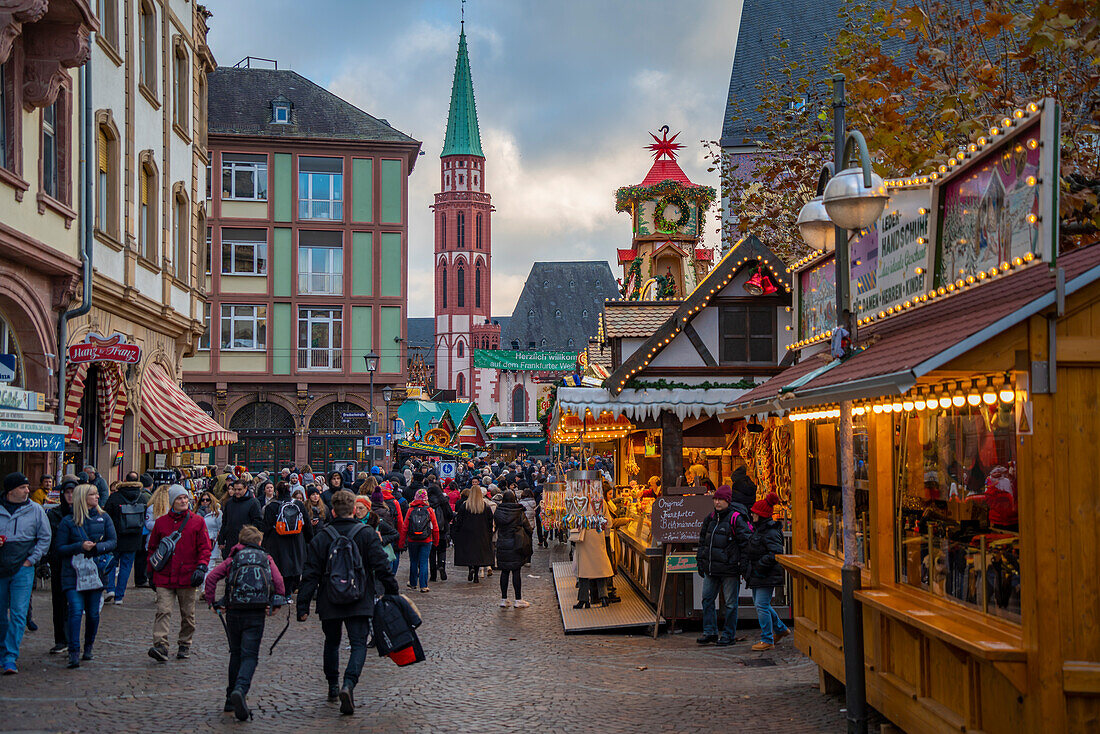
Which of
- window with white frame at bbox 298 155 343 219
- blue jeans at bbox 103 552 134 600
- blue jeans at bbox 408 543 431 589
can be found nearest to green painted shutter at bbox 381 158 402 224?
window with white frame at bbox 298 155 343 219

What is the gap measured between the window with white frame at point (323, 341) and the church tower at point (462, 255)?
210ft

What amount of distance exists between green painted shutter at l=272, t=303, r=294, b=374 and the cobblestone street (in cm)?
3329

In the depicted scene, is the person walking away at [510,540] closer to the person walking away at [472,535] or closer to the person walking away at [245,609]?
the person walking away at [472,535]

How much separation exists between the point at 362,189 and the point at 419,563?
31.7 metres

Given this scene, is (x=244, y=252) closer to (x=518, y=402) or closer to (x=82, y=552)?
(x=82, y=552)

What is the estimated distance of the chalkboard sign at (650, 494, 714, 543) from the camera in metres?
14.0

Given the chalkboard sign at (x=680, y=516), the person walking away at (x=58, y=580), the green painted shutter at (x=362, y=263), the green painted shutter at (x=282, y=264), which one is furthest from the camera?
the green painted shutter at (x=362, y=263)

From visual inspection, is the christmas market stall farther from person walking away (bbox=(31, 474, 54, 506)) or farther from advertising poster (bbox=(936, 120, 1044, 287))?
person walking away (bbox=(31, 474, 54, 506))

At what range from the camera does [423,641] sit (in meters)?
13.4

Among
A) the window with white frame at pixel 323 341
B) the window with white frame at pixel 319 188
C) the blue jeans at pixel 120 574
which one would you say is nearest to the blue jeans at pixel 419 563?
the blue jeans at pixel 120 574

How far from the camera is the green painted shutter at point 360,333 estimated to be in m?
47.3

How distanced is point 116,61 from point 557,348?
318 feet

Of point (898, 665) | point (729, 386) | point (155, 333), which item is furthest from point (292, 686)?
point (155, 333)

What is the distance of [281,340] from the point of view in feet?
155
